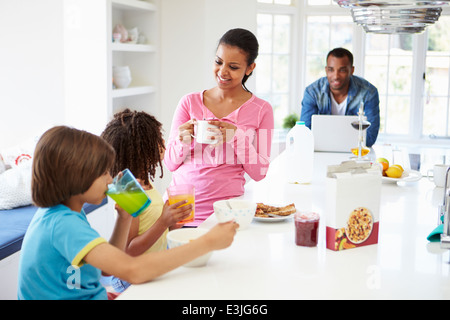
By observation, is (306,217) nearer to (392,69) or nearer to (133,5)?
(133,5)

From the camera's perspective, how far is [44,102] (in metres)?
3.70

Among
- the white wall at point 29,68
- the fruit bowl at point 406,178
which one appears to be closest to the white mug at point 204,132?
the fruit bowl at point 406,178

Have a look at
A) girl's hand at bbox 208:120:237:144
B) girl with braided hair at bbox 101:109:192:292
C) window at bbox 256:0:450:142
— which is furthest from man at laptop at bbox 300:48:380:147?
window at bbox 256:0:450:142

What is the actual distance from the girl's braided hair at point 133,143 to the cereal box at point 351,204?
2.03ft

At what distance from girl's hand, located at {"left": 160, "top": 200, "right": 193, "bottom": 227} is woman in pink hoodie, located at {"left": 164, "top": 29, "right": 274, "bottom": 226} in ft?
1.47

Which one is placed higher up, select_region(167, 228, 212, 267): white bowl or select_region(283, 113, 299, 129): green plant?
select_region(283, 113, 299, 129): green plant

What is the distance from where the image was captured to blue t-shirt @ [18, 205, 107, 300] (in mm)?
1320

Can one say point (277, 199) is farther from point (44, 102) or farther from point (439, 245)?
point (44, 102)

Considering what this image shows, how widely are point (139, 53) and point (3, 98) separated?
1274 mm

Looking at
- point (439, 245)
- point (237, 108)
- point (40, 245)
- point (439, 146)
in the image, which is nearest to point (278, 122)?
point (439, 146)

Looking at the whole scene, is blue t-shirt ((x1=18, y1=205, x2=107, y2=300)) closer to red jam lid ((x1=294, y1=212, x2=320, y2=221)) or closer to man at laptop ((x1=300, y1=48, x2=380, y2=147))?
red jam lid ((x1=294, y1=212, x2=320, y2=221))

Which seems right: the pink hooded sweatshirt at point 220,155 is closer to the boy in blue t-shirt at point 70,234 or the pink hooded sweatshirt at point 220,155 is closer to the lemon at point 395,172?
the lemon at point 395,172

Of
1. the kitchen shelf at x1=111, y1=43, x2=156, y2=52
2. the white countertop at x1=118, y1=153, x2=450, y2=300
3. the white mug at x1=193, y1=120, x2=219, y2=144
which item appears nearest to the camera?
the white countertop at x1=118, y1=153, x2=450, y2=300

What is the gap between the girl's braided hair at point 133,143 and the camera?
5.97ft
